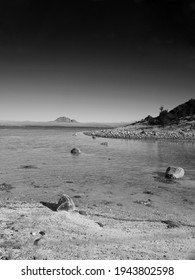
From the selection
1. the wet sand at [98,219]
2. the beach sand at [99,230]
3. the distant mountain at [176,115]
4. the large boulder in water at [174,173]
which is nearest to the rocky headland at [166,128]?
the distant mountain at [176,115]

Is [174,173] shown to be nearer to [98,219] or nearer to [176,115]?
[98,219]

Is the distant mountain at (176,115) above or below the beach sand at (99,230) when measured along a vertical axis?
above

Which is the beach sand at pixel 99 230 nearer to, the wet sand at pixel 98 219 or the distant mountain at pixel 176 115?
the wet sand at pixel 98 219

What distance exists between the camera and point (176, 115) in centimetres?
7825

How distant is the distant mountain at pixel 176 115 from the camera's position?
2780 inches

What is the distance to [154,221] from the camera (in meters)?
8.07

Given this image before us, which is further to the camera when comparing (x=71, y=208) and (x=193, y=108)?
(x=193, y=108)

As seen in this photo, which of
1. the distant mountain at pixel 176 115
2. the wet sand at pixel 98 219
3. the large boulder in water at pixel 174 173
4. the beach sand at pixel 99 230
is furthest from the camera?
the distant mountain at pixel 176 115

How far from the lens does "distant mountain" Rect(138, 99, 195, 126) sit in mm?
70606

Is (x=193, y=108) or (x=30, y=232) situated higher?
(x=193, y=108)

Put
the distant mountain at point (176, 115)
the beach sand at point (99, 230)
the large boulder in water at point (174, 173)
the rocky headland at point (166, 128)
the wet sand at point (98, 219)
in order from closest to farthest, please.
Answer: the beach sand at point (99, 230) → the wet sand at point (98, 219) → the large boulder in water at point (174, 173) → the rocky headland at point (166, 128) → the distant mountain at point (176, 115)

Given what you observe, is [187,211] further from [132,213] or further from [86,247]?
[86,247]
